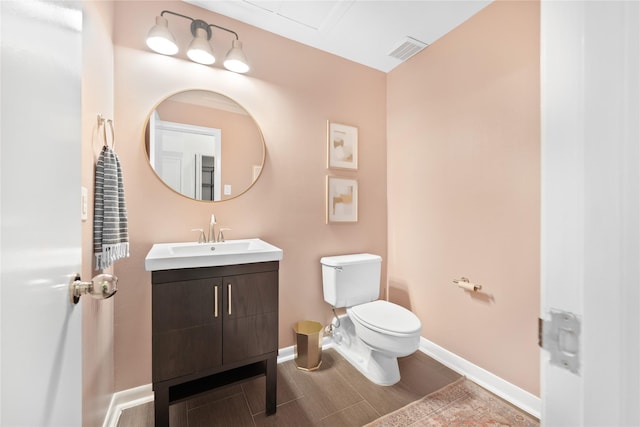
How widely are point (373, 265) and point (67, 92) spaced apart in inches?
76.3

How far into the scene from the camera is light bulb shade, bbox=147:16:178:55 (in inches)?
59.3

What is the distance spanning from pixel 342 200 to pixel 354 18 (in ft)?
4.30

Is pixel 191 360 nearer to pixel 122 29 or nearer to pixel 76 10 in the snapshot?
pixel 76 10

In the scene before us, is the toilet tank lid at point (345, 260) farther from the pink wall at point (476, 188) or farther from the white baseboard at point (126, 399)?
the white baseboard at point (126, 399)

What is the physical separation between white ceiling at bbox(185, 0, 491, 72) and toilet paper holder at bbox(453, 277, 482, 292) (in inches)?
70.5

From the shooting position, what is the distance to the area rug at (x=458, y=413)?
141 centimetres

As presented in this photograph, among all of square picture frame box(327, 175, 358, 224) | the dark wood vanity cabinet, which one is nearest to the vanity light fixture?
square picture frame box(327, 175, 358, 224)

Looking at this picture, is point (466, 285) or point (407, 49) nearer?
point (466, 285)

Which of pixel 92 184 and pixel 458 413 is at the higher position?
pixel 92 184

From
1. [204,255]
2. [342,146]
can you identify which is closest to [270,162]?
[342,146]

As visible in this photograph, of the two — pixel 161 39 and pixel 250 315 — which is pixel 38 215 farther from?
pixel 161 39

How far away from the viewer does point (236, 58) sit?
1.72 meters

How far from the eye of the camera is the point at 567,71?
0.35 meters

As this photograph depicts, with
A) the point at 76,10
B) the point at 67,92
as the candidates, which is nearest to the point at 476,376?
the point at 67,92
